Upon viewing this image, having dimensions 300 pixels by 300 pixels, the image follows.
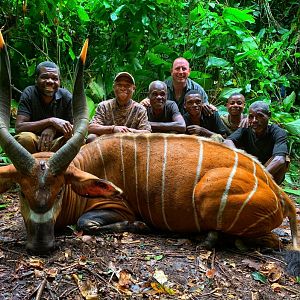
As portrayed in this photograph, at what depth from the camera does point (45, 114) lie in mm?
5816

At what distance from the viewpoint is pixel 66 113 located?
5.89 meters

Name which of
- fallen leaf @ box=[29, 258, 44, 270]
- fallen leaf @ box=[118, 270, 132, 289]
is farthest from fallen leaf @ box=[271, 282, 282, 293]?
fallen leaf @ box=[29, 258, 44, 270]

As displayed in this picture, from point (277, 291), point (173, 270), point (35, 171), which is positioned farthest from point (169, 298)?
point (35, 171)

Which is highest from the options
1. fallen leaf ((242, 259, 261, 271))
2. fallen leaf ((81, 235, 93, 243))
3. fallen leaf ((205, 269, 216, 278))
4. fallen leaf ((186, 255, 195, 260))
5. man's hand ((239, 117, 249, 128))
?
man's hand ((239, 117, 249, 128))

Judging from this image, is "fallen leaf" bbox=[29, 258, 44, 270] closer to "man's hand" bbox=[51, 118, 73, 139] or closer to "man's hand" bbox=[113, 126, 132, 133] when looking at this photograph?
"man's hand" bbox=[51, 118, 73, 139]

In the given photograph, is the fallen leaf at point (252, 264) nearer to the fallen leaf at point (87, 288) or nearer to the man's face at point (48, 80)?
the fallen leaf at point (87, 288)

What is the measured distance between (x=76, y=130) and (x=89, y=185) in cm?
52

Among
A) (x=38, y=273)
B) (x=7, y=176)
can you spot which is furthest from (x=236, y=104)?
(x=38, y=273)

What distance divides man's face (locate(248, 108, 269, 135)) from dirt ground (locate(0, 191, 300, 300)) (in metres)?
2.14

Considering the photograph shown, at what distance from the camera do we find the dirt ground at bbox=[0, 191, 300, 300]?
3250mm

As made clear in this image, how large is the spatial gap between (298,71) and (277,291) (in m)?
9.70

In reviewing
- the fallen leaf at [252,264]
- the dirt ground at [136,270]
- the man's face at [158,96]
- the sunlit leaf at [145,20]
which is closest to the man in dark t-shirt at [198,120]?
the man's face at [158,96]

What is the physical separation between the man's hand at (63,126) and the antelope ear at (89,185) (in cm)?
140

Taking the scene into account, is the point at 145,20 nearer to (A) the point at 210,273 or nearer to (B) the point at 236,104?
(B) the point at 236,104
